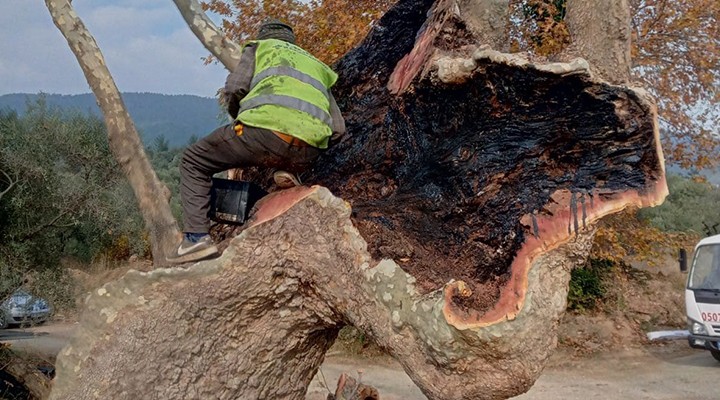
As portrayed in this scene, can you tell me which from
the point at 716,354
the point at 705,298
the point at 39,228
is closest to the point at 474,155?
the point at 39,228

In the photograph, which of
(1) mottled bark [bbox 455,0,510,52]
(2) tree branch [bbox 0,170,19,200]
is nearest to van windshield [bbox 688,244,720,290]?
(1) mottled bark [bbox 455,0,510,52]

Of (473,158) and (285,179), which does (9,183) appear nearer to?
(285,179)

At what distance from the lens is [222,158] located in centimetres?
310

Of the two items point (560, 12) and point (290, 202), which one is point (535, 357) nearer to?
point (290, 202)

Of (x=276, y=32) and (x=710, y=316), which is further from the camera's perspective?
(x=710, y=316)

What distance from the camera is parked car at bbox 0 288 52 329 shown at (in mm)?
8641

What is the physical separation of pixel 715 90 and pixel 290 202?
1262cm

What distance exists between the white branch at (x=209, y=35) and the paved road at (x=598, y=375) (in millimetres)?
5047

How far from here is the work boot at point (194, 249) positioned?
3014 mm

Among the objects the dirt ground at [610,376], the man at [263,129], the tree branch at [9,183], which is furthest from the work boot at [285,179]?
the tree branch at [9,183]

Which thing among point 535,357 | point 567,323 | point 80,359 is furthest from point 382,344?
point 567,323

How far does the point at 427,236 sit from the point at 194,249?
1109mm

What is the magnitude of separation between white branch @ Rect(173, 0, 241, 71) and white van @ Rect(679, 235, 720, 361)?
30.1ft

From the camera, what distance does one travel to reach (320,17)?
1071cm
